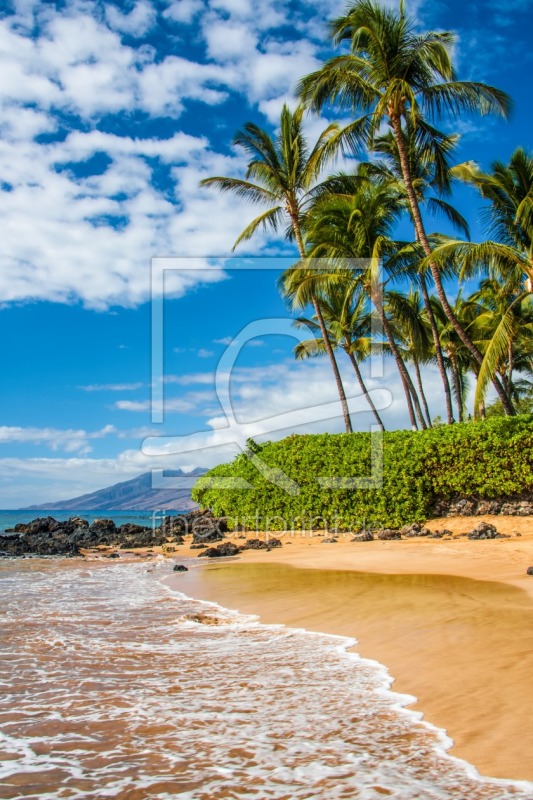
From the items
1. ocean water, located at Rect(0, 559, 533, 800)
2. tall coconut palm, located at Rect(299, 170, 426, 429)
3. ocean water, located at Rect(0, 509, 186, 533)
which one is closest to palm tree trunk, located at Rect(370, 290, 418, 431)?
tall coconut palm, located at Rect(299, 170, 426, 429)

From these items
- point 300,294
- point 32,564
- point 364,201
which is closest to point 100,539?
point 32,564

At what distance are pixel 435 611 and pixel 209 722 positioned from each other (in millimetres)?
3469

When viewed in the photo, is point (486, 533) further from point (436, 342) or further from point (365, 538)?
point (436, 342)

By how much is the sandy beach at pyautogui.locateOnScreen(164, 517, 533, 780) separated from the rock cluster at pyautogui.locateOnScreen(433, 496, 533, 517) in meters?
0.77

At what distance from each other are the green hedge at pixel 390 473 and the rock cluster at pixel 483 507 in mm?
166

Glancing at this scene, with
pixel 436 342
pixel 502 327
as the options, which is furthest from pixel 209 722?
pixel 436 342

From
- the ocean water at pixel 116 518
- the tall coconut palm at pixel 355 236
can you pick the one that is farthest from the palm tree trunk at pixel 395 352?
the ocean water at pixel 116 518

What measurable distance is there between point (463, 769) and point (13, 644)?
169 inches

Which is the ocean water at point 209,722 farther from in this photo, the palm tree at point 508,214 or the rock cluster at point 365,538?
the palm tree at point 508,214

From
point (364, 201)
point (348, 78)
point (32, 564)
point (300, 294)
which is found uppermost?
point (348, 78)

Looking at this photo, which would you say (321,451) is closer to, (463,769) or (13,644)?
(13,644)

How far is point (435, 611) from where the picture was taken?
6.14 metres

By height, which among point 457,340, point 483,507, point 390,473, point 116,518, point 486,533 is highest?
point 457,340

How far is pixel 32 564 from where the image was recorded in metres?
14.8
